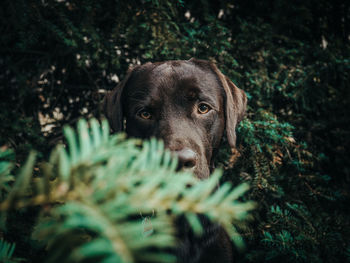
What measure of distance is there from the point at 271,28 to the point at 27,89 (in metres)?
2.79

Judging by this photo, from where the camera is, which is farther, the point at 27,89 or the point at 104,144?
the point at 27,89

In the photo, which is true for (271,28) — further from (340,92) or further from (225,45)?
(340,92)

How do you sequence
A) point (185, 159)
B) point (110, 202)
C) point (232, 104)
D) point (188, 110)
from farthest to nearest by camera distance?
1. point (232, 104)
2. point (188, 110)
3. point (185, 159)
4. point (110, 202)

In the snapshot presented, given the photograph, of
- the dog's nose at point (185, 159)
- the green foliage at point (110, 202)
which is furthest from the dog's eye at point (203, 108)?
the green foliage at point (110, 202)

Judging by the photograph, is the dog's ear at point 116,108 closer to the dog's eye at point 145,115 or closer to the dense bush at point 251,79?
the dog's eye at point 145,115

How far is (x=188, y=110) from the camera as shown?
2.12 metres

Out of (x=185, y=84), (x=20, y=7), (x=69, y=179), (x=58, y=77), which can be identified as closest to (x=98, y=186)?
(x=69, y=179)

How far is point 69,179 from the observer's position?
416mm

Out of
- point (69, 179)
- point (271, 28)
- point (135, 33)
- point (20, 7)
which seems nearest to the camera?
point (69, 179)

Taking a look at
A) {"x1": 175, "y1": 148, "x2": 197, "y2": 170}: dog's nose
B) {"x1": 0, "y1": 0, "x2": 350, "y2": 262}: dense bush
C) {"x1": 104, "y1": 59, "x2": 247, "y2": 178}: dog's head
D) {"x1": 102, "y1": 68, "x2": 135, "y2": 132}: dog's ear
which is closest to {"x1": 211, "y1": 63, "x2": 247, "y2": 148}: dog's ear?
{"x1": 104, "y1": 59, "x2": 247, "y2": 178}: dog's head

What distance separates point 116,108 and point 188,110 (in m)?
0.72

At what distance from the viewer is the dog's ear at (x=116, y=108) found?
7.50ft

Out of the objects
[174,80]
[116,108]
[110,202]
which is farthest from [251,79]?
[110,202]

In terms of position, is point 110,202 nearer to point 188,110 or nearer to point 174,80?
point 188,110
